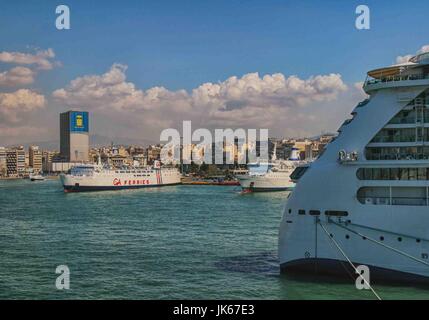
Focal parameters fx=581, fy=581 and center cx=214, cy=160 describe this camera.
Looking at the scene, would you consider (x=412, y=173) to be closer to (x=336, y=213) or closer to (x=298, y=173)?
(x=336, y=213)

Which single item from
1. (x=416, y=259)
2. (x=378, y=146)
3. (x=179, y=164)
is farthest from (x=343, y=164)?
(x=179, y=164)

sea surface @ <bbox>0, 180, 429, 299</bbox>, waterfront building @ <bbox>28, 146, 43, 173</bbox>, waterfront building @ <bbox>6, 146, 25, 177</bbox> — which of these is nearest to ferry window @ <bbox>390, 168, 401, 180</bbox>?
sea surface @ <bbox>0, 180, 429, 299</bbox>

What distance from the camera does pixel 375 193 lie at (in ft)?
48.3

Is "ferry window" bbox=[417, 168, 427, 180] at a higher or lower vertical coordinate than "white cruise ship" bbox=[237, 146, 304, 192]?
higher

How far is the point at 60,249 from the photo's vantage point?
910 inches

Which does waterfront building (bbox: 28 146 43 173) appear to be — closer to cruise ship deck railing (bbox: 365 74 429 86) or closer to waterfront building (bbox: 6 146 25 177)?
waterfront building (bbox: 6 146 25 177)

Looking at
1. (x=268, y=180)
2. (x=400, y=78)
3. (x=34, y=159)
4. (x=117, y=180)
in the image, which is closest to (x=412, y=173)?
(x=400, y=78)

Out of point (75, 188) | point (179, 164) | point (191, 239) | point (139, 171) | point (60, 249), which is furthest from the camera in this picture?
point (179, 164)

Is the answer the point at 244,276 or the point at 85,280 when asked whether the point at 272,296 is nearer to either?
the point at 244,276

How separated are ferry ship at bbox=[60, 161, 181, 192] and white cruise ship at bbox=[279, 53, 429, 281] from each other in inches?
2266

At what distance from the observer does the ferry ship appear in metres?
70.1

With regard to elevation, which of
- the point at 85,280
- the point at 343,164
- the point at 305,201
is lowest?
the point at 85,280

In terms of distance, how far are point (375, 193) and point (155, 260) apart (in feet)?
27.9

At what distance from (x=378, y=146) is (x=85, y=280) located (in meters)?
9.14
